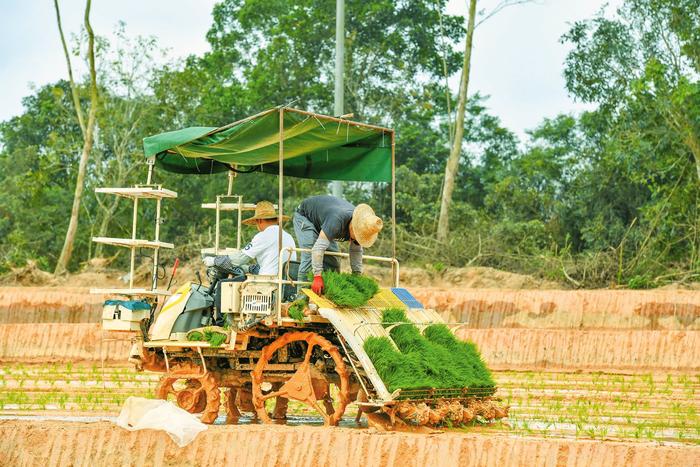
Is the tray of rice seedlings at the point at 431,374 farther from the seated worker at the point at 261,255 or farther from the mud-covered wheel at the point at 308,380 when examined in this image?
the seated worker at the point at 261,255

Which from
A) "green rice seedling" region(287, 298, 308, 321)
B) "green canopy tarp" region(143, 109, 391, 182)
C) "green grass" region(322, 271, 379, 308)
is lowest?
"green rice seedling" region(287, 298, 308, 321)

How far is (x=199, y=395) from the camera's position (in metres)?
12.5

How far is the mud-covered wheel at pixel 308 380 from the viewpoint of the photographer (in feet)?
38.2

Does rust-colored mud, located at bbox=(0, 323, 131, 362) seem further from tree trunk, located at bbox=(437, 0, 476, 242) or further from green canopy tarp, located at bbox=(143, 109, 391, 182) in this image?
tree trunk, located at bbox=(437, 0, 476, 242)

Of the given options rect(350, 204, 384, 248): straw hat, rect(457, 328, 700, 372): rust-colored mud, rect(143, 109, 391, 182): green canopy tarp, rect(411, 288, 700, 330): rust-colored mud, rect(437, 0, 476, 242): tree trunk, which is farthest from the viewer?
rect(437, 0, 476, 242): tree trunk

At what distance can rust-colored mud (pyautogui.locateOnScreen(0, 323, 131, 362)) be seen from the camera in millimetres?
22781

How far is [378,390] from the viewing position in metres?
10.8

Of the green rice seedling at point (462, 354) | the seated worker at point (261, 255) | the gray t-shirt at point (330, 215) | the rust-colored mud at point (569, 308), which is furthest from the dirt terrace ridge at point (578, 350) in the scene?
the green rice seedling at point (462, 354)

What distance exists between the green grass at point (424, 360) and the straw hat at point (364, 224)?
88cm

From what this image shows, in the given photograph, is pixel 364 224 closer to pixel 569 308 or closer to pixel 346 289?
pixel 346 289

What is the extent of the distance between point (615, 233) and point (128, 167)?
1778 cm

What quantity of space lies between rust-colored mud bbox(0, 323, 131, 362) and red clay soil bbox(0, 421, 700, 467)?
12.4m

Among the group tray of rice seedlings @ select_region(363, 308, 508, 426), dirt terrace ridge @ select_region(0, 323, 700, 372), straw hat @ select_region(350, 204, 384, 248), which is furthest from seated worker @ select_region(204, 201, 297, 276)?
dirt terrace ridge @ select_region(0, 323, 700, 372)

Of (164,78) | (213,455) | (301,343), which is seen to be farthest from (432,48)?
(213,455)
